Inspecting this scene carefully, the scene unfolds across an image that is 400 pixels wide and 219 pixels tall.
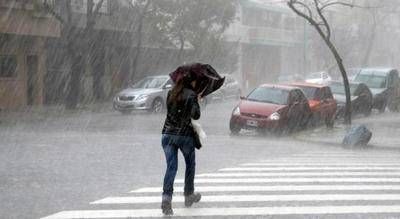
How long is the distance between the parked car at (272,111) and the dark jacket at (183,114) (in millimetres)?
11144

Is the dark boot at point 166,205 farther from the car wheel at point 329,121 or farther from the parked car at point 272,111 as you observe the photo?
the car wheel at point 329,121

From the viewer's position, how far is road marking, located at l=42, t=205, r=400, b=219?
762 cm

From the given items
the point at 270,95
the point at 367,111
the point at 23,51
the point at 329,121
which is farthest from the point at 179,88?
the point at 23,51

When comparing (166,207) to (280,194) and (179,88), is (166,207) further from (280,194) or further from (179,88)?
(280,194)

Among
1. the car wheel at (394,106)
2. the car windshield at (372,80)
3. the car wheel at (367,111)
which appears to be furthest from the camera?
the car windshield at (372,80)

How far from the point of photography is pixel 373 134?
64.3 feet

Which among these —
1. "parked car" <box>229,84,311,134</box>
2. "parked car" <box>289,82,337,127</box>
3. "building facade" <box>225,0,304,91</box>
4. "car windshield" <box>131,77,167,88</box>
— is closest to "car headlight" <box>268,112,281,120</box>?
"parked car" <box>229,84,311,134</box>

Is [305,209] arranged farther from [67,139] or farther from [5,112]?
[5,112]

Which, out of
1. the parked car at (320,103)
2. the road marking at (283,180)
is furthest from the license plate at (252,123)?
the road marking at (283,180)

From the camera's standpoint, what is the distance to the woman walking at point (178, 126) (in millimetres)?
7512

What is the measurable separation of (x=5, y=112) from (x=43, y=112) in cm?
148

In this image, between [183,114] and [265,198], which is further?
[265,198]

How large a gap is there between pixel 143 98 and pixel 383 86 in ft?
36.6

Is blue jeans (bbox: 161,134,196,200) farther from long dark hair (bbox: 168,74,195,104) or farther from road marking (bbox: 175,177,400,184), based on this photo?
road marking (bbox: 175,177,400,184)
